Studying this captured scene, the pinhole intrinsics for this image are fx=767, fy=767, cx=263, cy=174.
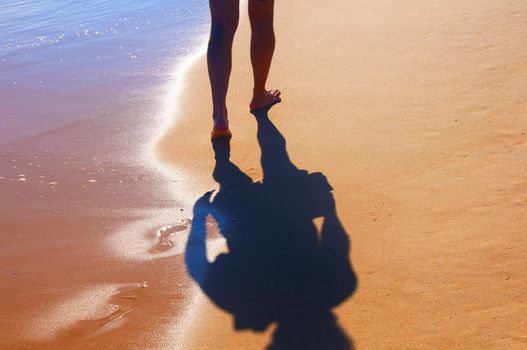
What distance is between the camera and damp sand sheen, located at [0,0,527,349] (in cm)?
232

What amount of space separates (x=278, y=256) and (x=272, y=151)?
110 centimetres

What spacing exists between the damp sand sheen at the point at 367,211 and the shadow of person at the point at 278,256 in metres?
0.05

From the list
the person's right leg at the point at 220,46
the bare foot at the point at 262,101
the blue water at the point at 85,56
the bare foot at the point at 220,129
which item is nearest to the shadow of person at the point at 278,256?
the bare foot at the point at 220,129

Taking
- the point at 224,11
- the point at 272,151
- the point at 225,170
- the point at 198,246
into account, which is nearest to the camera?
the point at 198,246

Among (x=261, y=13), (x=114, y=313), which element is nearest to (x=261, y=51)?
(x=261, y=13)

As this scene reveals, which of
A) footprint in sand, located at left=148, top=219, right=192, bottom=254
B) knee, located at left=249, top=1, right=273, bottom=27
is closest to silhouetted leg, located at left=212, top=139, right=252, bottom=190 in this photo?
footprint in sand, located at left=148, top=219, right=192, bottom=254

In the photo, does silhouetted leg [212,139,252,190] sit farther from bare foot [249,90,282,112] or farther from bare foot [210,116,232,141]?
bare foot [249,90,282,112]

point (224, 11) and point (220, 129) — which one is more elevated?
point (224, 11)

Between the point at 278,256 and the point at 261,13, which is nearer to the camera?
the point at 278,256

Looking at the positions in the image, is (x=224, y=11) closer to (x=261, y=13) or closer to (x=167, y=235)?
(x=261, y=13)

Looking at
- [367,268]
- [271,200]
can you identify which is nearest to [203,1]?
[271,200]

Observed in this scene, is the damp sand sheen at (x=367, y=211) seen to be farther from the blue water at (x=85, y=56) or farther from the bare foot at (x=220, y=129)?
the blue water at (x=85, y=56)

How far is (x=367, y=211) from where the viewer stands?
9.72 feet

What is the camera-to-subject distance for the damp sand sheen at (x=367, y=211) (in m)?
2.32
